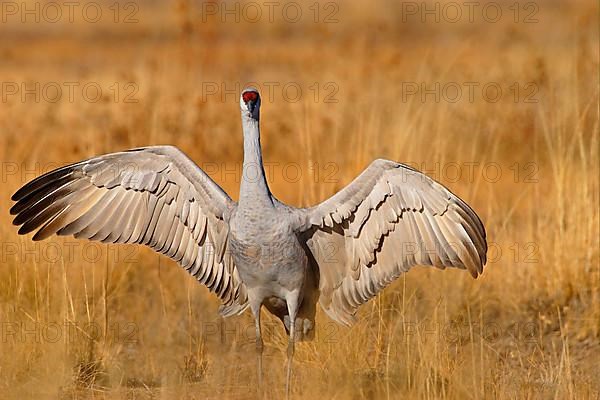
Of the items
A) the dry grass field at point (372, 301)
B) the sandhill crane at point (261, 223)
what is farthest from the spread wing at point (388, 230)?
the dry grass field at point (372, 301)

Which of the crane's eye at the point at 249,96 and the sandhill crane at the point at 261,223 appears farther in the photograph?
the crane's eye at the point at 249,96

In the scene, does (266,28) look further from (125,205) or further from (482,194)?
(125,205)

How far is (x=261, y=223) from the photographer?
7211 millimetres

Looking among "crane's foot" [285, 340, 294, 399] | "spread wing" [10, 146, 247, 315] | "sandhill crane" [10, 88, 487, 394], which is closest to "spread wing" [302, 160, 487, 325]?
"sandhill crane" [10, 88, 487, 394]

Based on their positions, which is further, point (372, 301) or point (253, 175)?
point (372, 301)

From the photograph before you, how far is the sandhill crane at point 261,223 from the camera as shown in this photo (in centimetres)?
722

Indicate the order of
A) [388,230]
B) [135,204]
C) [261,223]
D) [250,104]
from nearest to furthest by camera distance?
1. [261,223]
2. [250,104]
3. [388,230]
4. [135,204]

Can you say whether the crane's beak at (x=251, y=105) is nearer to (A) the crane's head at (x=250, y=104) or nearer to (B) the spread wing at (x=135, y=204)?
A: (A) the crane's head at (x=250, y=104)

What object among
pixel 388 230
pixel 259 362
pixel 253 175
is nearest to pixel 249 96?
pixel 253 175

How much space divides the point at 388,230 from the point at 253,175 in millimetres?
1018

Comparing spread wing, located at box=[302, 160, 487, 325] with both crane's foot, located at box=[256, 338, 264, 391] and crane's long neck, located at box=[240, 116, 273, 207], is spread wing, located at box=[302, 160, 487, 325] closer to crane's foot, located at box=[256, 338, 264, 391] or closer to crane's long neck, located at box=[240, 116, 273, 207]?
crane's long neck, located at box=[240, 116, 273, 207]

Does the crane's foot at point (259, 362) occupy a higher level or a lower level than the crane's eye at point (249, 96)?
lower

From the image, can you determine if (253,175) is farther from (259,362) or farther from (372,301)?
(372,301)

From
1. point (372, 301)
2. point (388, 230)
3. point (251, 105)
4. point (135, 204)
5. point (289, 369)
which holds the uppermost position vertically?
point (251, 105)
